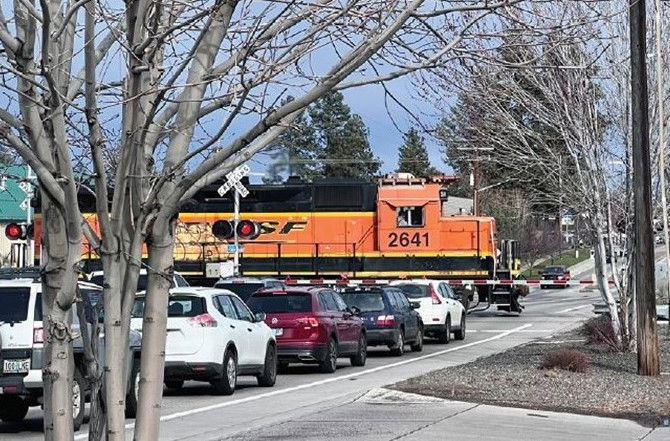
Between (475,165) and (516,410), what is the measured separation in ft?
35.0

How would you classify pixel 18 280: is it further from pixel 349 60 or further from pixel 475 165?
pixel 475 165

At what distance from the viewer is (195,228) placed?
39.7 meters

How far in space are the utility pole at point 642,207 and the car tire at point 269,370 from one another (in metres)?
6.43

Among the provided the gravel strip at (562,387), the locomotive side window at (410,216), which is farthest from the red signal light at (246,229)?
the gravel strip at (562,387)

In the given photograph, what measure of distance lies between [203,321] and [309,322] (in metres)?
4.91

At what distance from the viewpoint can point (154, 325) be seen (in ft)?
19.2

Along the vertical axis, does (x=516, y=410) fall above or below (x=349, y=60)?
below

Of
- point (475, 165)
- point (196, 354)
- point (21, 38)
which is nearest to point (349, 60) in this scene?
point (21, 38)

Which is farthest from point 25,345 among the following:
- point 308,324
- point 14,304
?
point 308,324

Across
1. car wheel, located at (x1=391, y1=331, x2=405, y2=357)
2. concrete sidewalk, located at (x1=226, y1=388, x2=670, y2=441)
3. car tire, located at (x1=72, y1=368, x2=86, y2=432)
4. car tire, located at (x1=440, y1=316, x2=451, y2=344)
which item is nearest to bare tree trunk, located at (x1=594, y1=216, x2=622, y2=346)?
car wheel, located at (x1=391, y1=331, x2=405, y2=357)

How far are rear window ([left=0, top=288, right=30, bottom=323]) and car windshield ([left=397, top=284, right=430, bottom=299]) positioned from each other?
67.4ft

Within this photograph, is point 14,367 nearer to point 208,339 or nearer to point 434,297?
point 208,339

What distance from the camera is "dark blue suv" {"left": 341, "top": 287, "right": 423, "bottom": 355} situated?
29.6 meters

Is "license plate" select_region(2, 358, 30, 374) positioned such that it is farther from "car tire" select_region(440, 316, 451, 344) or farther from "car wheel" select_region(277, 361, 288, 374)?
"car tire" select_region(440, 316, 451, 344)
